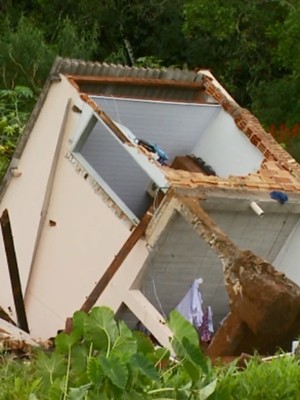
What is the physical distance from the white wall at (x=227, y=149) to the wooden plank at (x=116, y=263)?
7.01 feet

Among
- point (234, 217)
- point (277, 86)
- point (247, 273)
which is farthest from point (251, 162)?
point (277, 86)

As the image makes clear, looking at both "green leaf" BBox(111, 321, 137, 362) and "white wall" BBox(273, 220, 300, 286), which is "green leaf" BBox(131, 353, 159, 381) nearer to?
"green leaf" BBox(111, 321, 137, 362)

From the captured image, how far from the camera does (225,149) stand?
13656 mm

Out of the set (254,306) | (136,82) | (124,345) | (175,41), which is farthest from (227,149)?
(175,41)

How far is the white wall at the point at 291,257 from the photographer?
12.2 meters

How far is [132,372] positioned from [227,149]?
880 cm

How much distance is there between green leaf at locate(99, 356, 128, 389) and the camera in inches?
192

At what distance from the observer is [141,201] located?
13898 mm

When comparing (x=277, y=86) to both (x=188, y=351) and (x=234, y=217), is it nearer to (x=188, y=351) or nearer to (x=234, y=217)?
(x=234, y=217)

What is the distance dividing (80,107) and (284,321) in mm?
5051

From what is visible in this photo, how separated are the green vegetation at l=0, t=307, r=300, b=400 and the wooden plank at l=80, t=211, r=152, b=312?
589cm

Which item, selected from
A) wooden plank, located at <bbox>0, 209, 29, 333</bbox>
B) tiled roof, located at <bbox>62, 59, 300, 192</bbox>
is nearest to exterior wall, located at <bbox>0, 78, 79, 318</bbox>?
wooden plank, located at <bbox>0, 209, 29, 333</bbox>

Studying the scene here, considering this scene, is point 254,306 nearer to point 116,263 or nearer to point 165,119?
point 116,263

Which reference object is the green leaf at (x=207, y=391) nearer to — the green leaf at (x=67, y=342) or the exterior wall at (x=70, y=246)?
the green leaf at (x=67, y=342)
